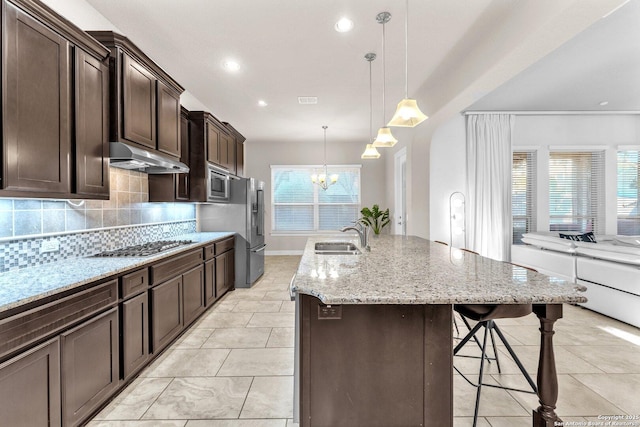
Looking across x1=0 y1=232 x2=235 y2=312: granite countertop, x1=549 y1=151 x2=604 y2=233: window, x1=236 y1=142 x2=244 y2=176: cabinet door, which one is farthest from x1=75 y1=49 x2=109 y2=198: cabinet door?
x1=549 y1=151 x2=604 y2=233: window

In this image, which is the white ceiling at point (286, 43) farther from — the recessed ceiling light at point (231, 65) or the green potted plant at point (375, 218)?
the green potted plant at point (375, 218)

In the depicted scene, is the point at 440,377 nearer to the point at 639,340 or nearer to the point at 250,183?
the point at 639,340

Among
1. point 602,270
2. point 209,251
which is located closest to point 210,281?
point 209,251

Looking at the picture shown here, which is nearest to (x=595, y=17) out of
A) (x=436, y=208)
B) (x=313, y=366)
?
(x=313, y=366)

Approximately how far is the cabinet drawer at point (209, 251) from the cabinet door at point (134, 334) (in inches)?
49.2

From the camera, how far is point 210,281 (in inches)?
145

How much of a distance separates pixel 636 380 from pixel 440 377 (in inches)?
76.9

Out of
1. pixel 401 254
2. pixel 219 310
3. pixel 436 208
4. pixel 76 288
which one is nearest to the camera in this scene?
pixel 76 288

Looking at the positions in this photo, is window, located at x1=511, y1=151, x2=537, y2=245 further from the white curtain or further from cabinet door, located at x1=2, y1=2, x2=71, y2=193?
cabinet door, located at x1=2, y1=2, x2=71, y2=193

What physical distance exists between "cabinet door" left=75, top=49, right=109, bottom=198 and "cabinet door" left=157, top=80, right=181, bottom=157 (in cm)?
61

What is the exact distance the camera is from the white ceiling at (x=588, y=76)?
2.81 meters

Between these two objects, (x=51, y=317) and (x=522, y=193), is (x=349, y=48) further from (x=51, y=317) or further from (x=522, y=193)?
(x=522, y=193)

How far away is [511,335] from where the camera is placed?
293 centimetres

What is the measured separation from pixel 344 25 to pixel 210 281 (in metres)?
3.13
